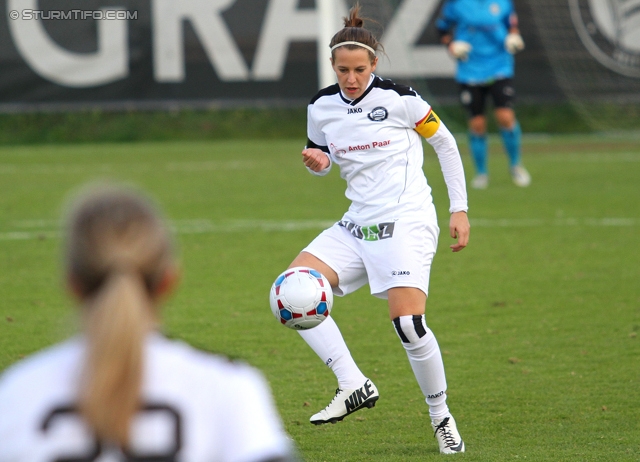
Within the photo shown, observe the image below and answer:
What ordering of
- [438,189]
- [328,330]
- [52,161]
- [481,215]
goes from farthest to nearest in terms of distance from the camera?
[52,161] → [438,189] → [481,215] → [328,330]

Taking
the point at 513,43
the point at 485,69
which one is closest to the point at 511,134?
the point at 485,69

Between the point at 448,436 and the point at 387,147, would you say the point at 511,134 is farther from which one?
the point at 448,436

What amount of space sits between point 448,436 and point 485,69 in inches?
332

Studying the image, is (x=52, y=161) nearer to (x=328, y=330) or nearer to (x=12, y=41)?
(x=12, y=41)

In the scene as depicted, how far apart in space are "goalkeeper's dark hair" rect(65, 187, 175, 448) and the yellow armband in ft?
9.35

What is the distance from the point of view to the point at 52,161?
14.5 meters

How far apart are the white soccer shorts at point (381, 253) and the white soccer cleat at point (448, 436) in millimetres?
544

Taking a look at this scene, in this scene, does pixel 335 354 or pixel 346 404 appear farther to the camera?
pixel 335 354

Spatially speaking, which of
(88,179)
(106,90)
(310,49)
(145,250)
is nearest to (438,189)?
(88,179)

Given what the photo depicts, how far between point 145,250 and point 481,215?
336 inches

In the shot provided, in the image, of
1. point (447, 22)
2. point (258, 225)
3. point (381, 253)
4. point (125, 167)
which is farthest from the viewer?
point (125, 167)

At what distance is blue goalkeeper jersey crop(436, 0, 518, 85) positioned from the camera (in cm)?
1170

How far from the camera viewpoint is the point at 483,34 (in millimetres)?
11797
